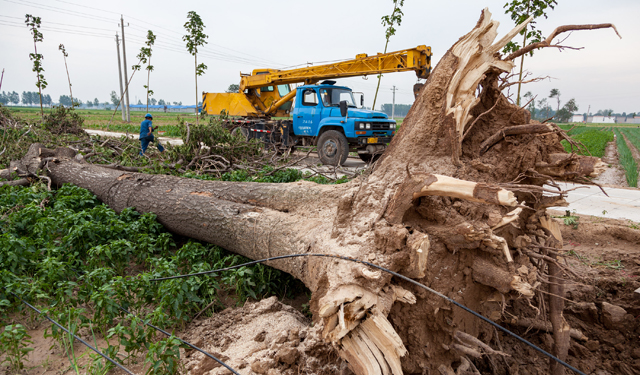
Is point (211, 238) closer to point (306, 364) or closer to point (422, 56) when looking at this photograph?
point (306, 364)

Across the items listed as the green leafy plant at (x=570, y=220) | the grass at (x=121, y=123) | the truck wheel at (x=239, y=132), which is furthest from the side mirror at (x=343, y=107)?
the green leafy plant at (x=570, y=220)

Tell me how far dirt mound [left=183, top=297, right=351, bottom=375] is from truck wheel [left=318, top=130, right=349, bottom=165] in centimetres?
768

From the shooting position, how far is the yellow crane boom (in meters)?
10.2

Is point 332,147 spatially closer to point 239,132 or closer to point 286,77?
point 239,132

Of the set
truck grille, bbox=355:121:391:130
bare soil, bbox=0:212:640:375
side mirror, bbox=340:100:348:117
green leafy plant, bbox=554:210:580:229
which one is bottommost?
bare soil, bbox=0:212:640:375

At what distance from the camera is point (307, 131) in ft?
39.5

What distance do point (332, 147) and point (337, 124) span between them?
73cm

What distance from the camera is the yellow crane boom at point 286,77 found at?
10195 mm

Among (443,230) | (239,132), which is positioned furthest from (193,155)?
(443,230)

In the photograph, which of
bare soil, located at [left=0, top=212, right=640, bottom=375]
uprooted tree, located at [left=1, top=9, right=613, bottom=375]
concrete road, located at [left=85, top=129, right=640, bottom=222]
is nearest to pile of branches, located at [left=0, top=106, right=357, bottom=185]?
concrete road, located at [left=85, top=129, right=640, bottom=222]

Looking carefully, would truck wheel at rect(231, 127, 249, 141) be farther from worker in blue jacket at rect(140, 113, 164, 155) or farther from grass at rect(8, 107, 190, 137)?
worker in blue jacket at rect(140, 113, 164, 155)

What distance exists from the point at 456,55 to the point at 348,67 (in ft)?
28.4

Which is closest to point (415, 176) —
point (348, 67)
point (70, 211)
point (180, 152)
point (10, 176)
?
point (70, 211)

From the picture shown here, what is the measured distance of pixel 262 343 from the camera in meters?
2.91
